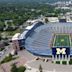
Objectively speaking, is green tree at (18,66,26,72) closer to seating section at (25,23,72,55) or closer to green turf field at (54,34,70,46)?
seating section at (25,23,72,55)

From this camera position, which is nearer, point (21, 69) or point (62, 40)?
point (21, 69)

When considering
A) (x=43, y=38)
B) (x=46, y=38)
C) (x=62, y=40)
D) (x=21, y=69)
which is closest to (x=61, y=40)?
(x=62, y=40)

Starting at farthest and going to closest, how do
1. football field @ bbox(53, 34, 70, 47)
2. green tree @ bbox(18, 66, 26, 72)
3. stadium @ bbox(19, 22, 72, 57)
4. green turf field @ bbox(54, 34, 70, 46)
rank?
green turf field @ bbox(54, 34, 70, 46), football field @ bbox(53, 34, 70, 47), stadium @ bbox(19, 22, 72, 57), green tree @ bbox(18, 66, 26, 72)

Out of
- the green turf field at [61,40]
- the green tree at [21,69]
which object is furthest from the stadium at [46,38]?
the green tree at [21,69]

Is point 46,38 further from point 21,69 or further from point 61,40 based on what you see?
point 21,69

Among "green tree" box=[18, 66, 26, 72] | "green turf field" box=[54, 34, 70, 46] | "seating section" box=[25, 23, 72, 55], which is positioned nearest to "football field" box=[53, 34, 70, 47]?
"green turf field" box=[54, 34, 70, 46]

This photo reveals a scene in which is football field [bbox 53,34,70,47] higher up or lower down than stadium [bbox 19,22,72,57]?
lower down

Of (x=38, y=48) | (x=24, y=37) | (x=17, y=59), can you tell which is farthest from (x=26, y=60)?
(x=24, y=37)

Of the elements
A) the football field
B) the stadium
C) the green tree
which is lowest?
the green tree
